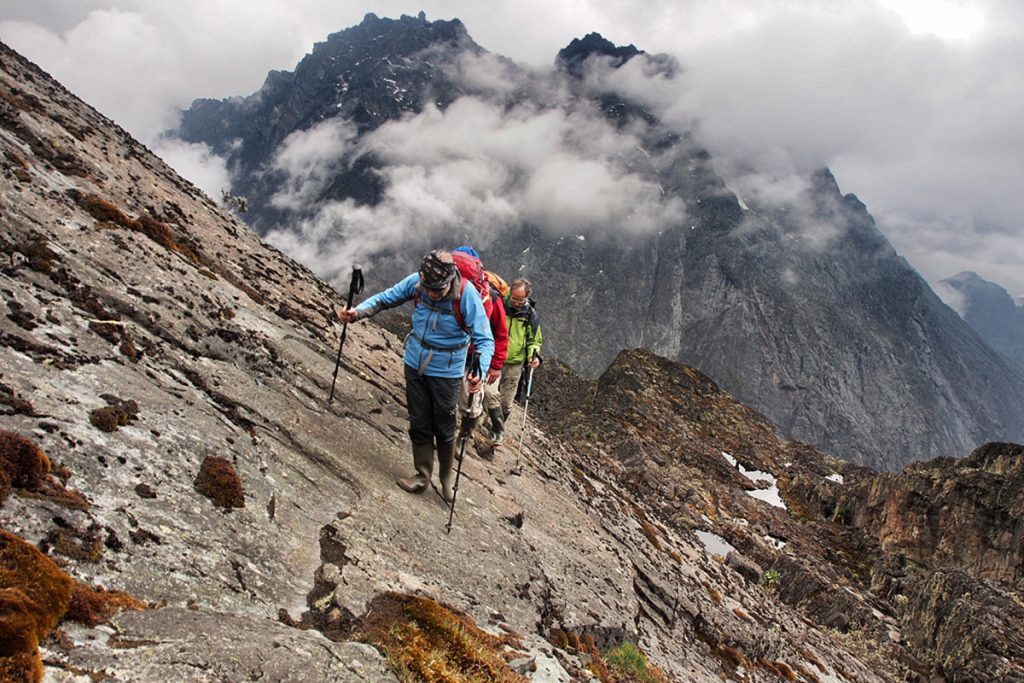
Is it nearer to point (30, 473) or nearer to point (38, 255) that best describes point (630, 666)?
point (30, 473)

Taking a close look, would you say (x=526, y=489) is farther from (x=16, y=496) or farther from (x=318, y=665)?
(x=16, y=496)

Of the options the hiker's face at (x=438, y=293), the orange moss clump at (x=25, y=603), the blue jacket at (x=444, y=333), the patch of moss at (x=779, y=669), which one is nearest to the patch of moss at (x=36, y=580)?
the orange moss clump at (x=25, y=603)

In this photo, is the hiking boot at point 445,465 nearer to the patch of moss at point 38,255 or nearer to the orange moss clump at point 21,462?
the orange moss clump at point 21,462

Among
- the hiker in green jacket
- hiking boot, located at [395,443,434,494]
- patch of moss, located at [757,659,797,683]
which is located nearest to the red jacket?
hiking boot, located at [395,443,434,494]

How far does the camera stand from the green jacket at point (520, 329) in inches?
647

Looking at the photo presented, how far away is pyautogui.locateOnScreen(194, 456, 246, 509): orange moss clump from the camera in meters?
8.07

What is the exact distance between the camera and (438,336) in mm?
10297

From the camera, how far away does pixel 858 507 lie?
195ft

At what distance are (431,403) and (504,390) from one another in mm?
6748

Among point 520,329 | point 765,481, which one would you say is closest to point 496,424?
point 520,329

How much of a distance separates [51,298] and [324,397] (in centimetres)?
506

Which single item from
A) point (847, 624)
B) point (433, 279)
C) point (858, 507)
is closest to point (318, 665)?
point (433, 279)

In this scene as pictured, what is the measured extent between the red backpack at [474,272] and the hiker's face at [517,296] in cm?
435

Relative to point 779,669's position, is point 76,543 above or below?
above
